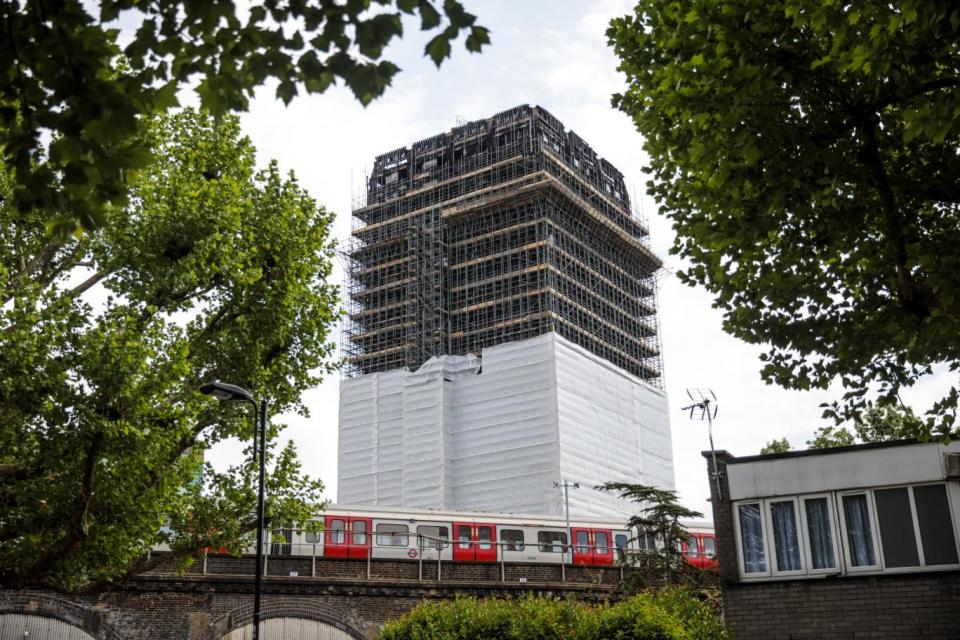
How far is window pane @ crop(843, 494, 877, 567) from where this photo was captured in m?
19.4

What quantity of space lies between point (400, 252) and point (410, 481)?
20.4m

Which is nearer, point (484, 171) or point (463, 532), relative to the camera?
point (463, 532)

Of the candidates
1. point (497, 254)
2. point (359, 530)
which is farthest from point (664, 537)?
point (497, 254)

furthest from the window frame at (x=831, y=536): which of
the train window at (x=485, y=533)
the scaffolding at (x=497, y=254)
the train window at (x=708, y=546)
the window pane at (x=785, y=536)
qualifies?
the scaffolding at (x=497, y=254)

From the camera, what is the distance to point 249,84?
7.27 m

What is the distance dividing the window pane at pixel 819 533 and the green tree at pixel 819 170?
6001 millimetres

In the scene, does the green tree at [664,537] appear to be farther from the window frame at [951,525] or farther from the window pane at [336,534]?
the window frame at [951,525]

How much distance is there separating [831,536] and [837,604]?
50.8 inches

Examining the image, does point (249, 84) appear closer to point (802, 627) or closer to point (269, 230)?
point (269, 230)

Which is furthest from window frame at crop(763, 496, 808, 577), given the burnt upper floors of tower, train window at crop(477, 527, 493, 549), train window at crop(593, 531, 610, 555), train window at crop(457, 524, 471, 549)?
the burnt upper floors of tower

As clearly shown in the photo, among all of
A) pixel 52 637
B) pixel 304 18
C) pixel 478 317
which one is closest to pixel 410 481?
pixel 478 317

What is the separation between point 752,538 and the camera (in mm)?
20516

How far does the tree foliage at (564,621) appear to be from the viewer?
17141 mm

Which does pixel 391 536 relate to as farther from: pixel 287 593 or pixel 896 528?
pixel 896 528
